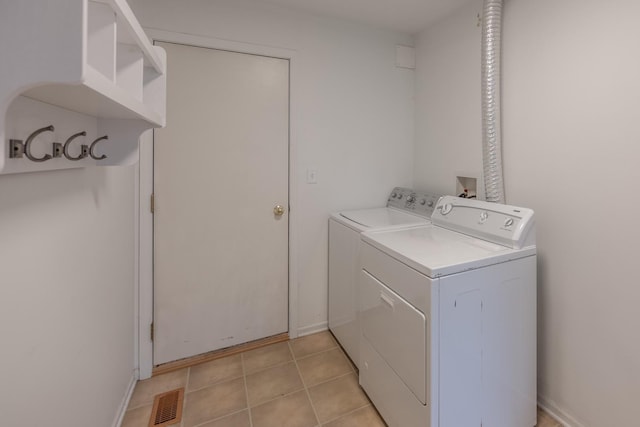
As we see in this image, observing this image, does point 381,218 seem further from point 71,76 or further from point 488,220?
point 71,76

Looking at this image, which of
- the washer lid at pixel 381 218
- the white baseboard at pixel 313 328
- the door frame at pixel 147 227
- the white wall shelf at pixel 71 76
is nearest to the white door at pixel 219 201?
the door frame at pixel 147 227

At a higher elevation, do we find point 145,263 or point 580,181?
point 580,181

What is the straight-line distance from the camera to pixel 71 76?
49 cm

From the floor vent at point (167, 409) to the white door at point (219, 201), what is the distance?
0.28 meters

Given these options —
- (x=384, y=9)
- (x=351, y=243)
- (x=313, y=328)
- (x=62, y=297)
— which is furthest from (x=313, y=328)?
(x=384, y=9)

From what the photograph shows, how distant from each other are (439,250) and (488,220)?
15.3 inches

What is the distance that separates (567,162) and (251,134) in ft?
5.97

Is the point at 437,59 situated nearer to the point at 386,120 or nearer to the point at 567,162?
the point at 386,120

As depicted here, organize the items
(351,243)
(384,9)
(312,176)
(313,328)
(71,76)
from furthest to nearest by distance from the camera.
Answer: (313,328), (312,176), (384,9), (351,243), (71,76)

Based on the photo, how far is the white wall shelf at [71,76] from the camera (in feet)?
1.61

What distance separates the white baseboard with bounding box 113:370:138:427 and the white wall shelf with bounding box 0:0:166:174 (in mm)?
1291

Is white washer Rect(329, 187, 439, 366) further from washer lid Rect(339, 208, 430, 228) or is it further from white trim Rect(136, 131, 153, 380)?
white trim Rect(136, 131, 153, 380)

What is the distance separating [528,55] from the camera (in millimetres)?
1561

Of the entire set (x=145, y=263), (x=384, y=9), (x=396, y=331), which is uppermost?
(x=384, y=9)
